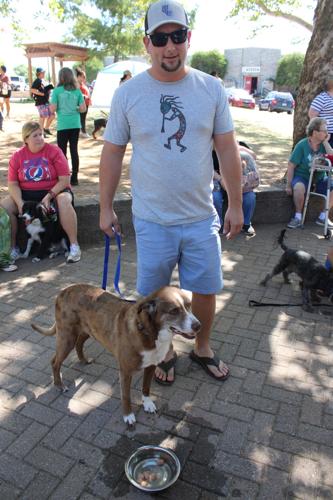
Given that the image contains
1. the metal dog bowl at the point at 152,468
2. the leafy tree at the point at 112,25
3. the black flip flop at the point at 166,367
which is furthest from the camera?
the leafy tree at the point at 112,25

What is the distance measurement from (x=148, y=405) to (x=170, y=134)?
1.89 metres

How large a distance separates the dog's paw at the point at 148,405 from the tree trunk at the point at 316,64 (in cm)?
615

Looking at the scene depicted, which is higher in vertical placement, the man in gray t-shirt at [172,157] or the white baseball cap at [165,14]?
the white baseball cap at [165,14]

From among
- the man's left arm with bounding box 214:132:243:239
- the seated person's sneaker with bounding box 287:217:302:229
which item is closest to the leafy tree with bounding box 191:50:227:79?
the seated person's sneaker with bounding box 287:217:302:229

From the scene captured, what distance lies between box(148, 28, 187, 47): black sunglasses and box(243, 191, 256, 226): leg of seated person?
402cm

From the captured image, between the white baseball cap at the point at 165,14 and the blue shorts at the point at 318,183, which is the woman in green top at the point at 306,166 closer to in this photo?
the blue shorts at the point at 318,183

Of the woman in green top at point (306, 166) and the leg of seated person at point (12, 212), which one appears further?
the woman in green top at point (306, 166)

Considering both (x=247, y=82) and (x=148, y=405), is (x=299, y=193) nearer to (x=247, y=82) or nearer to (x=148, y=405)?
(x=148, y=405)

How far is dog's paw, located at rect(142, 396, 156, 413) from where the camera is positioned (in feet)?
9.82

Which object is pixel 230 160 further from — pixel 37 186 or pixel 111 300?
pixel 37 186

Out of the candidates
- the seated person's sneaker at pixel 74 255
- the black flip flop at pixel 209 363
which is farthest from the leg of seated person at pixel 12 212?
the black flip flop at pixel 209 363

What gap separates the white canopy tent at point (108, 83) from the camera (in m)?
18.2

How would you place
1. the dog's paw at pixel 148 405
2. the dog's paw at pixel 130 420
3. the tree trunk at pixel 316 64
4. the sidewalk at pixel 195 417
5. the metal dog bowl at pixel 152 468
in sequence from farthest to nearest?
the tree trunk at pixel 316 64 → the dog's paw at pixel 148 405 → the dog's paw at pixel 130 420 → the sidewalk at pixel 195 417 → the metal dog bowl at pixel 152 468

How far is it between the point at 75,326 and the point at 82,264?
2.42 meters
